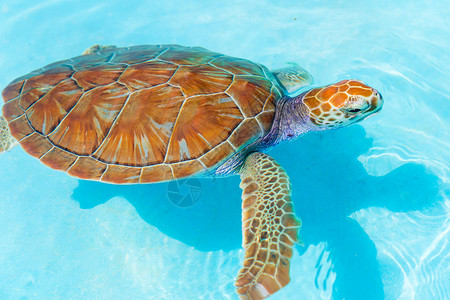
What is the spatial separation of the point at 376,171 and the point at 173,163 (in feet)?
6.92

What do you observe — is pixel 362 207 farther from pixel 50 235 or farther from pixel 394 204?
pixel 50 235

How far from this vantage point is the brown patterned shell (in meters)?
2.56

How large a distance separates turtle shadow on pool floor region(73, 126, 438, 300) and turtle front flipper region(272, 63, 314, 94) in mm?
572

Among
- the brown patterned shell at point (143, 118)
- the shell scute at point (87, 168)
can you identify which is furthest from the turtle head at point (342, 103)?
the shell scute at point (87, 168)

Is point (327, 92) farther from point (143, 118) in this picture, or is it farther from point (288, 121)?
point (143, 118)

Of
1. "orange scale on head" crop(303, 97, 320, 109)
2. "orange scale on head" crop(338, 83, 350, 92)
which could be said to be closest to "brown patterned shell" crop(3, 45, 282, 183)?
"orange scale on head" crop(303, 97, 320, 109)

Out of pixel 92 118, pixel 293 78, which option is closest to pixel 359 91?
pixel 293 78

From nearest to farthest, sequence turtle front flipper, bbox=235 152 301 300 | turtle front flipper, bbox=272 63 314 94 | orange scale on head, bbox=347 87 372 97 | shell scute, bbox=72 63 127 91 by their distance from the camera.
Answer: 1. turtle front flipper, bbox=235 152 301 300
2. orange scale on head, bbox=347 87 372 97
3. shell scute, bbox=72 63 127 91
4. turtle front flipper, bbox=272 63 314 94

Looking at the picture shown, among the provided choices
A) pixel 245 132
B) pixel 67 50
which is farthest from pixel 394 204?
pixel 67 50

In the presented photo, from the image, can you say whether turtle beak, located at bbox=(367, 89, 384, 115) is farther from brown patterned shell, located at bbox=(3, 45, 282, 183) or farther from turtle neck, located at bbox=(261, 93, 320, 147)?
brown patterned shell, located at bbox=(3, 45, 282, 183)

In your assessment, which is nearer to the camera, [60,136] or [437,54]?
[60,136]

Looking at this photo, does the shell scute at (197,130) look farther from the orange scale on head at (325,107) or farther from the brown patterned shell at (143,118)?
the orange scale on head at (325,107)

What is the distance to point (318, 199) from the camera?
10.3 feet

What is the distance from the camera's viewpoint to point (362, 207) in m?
3.08
